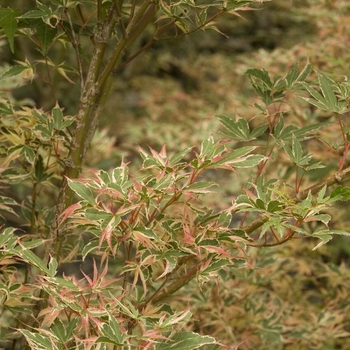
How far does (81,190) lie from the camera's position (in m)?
1.08

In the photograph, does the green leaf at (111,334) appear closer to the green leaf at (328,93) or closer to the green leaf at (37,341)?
the green leaf at (37,341)

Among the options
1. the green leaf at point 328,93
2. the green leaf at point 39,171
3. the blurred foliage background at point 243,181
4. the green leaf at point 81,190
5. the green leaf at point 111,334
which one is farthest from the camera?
the blurred foliage background at point 243,181

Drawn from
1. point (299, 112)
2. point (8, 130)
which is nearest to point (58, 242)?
point (8, 130)

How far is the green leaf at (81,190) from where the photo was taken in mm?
1066

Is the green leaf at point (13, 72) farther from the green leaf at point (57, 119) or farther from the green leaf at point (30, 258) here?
the green leaf at point (30, 258)

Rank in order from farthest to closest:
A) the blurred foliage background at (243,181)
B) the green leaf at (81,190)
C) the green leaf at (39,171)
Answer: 1. the blurred foliage background at (243,181)
2. the green leaf at (39,171)
3. the green leaf at (81,190)

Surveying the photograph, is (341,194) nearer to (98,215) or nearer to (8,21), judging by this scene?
(98,215)

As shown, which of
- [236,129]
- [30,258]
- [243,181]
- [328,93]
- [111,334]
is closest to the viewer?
[111,334]

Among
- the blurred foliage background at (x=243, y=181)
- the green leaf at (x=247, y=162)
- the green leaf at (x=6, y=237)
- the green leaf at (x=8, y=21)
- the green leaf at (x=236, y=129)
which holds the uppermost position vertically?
the green leaf at (x=8, y=21)

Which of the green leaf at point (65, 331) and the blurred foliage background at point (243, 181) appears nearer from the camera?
the green leaf at point (65, 331)

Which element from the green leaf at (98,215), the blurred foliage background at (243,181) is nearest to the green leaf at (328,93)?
the blurred foliage background at (243,181)

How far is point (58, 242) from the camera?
4.53ft

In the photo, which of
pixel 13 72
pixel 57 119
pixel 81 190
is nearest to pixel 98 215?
pixel 81 190

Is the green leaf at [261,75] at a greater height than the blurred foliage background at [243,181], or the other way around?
the green leaf at [261,75]
